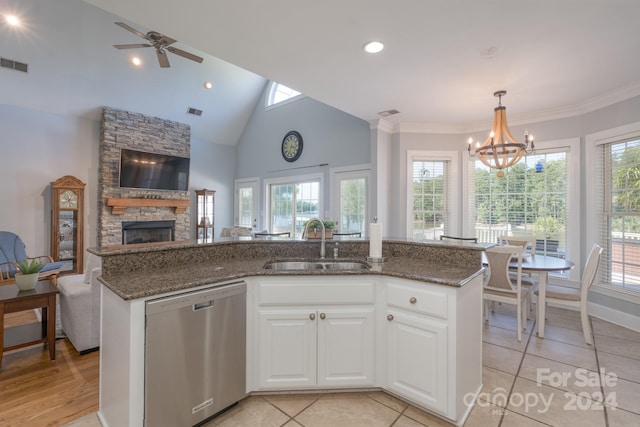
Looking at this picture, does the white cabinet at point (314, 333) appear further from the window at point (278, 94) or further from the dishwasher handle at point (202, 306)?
the window at point (278, 94)

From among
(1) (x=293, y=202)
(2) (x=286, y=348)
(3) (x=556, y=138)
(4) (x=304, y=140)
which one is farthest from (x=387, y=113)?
(2) (x=286, y=348)

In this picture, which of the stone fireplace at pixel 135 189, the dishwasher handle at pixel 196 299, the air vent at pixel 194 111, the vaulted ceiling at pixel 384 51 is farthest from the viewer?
the air vent at pixel 194 111

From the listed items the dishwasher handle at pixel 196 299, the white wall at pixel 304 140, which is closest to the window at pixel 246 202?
the white wall at pixel 304 140

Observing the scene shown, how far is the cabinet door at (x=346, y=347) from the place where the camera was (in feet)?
6.43

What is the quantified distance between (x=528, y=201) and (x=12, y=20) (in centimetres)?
790

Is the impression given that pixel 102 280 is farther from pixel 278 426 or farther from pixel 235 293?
pixel 278 426

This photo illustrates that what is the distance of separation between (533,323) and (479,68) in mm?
2961

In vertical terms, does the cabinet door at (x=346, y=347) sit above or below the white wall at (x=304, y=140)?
below

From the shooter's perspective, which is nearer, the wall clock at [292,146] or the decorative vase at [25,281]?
the decorative vase at [25,281]

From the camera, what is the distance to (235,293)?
1.82 meters

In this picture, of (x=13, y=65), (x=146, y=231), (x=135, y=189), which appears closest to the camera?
(x=13, y=65)

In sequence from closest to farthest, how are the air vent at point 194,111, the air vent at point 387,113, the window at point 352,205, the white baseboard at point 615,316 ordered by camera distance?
the white baseboard at point 615,316
the air vent at point 387,113
the window at point 352,205
the air vent at point 194,111

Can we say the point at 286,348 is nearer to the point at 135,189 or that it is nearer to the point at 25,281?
the point at 25,281

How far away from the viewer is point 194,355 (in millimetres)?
1615
